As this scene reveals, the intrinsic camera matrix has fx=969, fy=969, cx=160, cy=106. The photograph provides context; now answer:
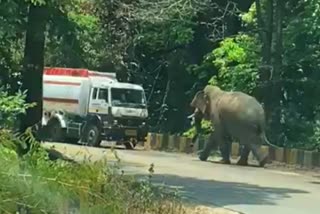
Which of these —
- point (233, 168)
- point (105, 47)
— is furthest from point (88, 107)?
point (233, 168)

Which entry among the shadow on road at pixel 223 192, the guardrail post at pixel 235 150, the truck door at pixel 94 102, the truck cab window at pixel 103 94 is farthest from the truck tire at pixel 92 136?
the shadow on road at pixel 223 192

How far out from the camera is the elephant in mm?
27781

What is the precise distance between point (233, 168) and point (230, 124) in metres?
3.53

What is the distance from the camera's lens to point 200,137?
110ft

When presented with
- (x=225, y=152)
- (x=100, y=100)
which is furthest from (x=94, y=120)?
(x=225, y=152)

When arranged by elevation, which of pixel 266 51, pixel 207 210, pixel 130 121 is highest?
pixel 266 51

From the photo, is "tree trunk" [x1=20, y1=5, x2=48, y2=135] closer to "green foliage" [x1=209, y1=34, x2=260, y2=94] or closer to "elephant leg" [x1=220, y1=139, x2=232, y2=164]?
"elephant leg" [x1=220, y1=139, x2=232, y2=164]

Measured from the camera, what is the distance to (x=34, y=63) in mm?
20438

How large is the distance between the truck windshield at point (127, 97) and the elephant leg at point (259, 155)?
9.35m

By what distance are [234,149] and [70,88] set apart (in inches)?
359

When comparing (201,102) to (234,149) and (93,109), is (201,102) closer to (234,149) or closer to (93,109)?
(234,149)

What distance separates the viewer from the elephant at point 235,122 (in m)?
27.8

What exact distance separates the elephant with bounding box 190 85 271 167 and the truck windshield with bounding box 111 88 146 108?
23.0 ft

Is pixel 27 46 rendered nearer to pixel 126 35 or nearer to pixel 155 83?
pixel 126 35
